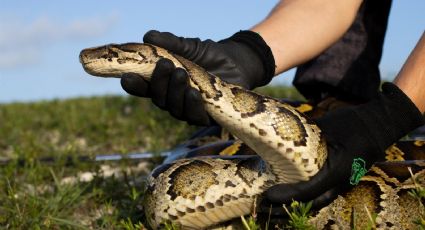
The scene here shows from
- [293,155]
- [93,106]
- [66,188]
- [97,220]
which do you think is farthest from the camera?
[93,106]

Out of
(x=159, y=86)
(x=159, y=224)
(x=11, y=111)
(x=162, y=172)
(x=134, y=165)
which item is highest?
(x=159, y=86)

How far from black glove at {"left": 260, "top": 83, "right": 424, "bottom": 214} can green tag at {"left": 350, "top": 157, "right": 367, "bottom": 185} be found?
0.08ft

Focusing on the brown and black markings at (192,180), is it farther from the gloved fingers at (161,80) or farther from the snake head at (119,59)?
the snake head at (119,59)

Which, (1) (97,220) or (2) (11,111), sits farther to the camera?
(2) (11,111)

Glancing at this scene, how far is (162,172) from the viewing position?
4281mm

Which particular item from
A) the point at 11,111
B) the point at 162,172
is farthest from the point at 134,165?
the point at 11,111

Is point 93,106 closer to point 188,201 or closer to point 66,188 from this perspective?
point 66,188

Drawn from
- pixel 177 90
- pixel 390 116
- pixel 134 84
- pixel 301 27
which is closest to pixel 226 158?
pixel 177 90

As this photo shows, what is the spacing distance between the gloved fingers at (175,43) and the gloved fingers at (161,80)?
0.79 feet

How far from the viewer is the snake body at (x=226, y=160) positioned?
3.79 meters

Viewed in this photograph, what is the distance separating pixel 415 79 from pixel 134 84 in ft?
6.28

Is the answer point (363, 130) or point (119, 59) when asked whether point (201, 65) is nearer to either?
point (119, 59)

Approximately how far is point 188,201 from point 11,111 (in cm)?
1139

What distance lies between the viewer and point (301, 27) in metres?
5.54
